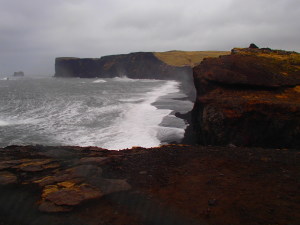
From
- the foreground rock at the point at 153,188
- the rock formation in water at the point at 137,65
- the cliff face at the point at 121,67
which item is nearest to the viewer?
the foreground rock at the point at 153,188

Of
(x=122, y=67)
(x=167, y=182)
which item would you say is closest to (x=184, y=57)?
(x=122, y=67)

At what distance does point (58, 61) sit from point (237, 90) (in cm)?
13241

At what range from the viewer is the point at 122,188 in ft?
17.4

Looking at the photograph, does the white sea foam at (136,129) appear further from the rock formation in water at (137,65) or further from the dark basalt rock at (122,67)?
the dark basalt rock at (122,67)

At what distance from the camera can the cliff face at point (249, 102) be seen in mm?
9578

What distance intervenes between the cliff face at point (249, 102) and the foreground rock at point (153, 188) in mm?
2724

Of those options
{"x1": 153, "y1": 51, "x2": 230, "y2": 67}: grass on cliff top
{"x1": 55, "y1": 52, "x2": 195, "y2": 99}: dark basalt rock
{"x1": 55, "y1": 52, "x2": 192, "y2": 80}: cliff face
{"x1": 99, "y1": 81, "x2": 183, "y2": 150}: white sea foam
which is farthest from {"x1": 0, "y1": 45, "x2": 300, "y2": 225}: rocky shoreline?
{"x1": 153, "y1": 51, "x2": 230, "y2": 67}: grass on cliff top

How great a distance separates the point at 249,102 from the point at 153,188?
22.2 feet

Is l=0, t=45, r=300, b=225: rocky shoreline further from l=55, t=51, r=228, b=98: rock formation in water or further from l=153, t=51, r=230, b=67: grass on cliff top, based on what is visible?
l=153, t=51, r=230, b=67: grass on cliff top

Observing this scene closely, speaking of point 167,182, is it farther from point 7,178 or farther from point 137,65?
point 137,65

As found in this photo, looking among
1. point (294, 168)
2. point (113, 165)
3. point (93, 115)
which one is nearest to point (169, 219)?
point (113, 165)

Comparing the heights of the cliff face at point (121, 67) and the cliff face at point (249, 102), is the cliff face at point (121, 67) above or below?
above

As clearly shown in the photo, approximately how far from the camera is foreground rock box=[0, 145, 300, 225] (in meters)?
4.31

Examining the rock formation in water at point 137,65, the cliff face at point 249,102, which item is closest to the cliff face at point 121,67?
the rock formation in water at point 137,65
